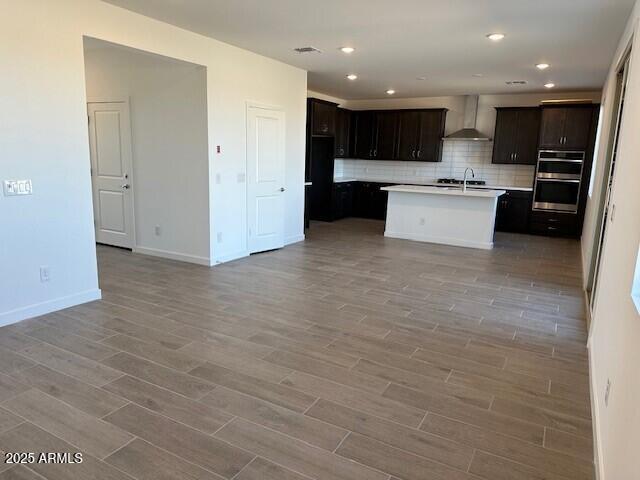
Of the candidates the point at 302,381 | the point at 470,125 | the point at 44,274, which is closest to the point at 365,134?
the point at 470,125

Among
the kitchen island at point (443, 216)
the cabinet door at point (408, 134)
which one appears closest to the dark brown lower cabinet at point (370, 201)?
the cabinet door at point (408, 134)

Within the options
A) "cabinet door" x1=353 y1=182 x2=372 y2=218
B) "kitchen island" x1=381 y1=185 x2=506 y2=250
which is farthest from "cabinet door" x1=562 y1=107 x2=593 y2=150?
"cabinet door" x1=353 y1=182 x2=372 y2=218

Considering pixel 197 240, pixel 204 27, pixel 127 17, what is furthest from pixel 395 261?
pixel 127 17

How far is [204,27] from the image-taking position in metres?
4.80

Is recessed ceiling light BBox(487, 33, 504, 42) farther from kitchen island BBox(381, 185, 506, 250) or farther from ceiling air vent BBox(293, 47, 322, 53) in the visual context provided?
kitchen island BBox(381, 185, 506, 250)

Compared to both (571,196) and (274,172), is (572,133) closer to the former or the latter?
(571,196)

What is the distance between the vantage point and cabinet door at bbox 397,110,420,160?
385 inches

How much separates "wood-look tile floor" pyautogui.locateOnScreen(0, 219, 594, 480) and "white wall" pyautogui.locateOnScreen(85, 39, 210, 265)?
1.00 metres

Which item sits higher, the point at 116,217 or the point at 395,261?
the point at 116,217

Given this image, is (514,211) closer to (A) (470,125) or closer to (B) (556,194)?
(B) (556,194)

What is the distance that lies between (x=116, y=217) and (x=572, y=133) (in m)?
7.89

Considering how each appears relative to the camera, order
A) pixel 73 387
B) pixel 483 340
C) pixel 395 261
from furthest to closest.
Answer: pixel 395 261
pixel 483 340
pixel 73 387

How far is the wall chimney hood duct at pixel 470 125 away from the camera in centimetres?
912

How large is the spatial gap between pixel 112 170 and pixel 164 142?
112cm
